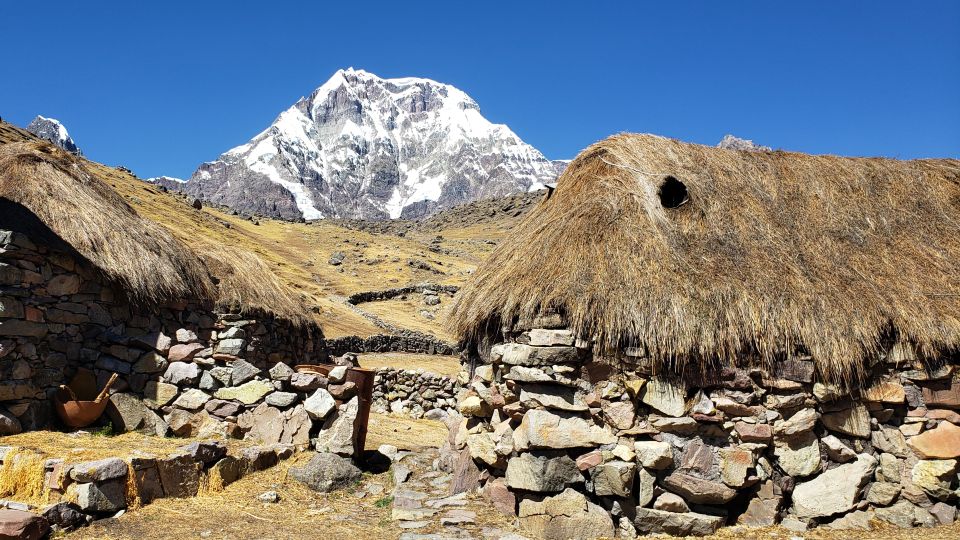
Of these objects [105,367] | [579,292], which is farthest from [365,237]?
[579,292]

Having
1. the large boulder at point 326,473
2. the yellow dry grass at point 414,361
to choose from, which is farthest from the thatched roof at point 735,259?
the yellow dry grass at point 414,361

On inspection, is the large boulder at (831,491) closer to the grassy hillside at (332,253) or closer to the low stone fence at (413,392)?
the low stone fence at (413,392)

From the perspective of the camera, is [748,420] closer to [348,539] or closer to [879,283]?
[879,283]

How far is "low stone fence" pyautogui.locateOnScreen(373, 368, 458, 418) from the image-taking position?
16.9 metres

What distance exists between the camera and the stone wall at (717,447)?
276 inches

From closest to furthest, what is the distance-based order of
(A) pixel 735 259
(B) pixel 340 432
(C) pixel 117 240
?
(A) pixel 735 259, (B) pixel 340 432, (C) pixel 117 240

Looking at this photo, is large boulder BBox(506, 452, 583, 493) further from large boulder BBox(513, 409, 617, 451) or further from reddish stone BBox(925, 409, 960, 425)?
reddish stone BBox(925, 409, 960, 425)

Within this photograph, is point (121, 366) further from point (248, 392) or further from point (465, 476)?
point (465, 476)

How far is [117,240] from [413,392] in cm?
847

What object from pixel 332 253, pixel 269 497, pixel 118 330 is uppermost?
pixel 332 253

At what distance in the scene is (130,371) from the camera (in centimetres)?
1032

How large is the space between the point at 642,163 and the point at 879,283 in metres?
3.49

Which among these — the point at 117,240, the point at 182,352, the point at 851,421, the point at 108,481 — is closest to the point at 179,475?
the point at 108,481

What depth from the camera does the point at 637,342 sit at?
24.0 feet
